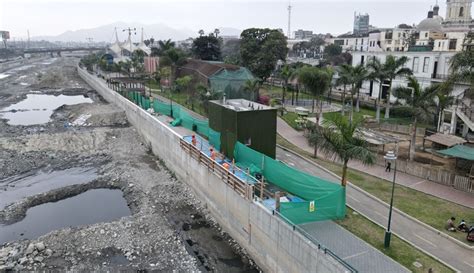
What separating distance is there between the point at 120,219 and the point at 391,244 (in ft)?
50.2

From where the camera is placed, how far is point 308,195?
17.8m

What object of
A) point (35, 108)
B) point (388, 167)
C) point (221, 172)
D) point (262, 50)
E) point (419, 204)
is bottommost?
point (35, 108)

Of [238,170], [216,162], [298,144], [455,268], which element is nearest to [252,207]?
[238,170]

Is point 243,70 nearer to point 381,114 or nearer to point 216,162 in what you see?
point 381,114

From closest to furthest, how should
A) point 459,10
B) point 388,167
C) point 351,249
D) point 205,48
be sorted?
point 351,249
point 388,167
point 205,48
point 459,10

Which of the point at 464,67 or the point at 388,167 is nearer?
the point at 464,67

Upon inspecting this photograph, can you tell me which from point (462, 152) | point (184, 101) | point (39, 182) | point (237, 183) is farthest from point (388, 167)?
point (184, 101)

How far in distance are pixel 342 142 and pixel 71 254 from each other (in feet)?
47.8

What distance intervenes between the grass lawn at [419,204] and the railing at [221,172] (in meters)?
7.52

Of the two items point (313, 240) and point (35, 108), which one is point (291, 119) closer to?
point (313, 240)

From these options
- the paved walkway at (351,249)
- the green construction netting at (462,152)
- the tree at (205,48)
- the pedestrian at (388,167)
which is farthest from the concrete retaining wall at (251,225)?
the tree at (205,48)

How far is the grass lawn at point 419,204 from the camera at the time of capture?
1766 cm

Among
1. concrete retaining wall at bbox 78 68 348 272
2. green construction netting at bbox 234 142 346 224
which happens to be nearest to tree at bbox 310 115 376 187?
green construction netting at bbox 234 142 346 224

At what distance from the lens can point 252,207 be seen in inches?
714
